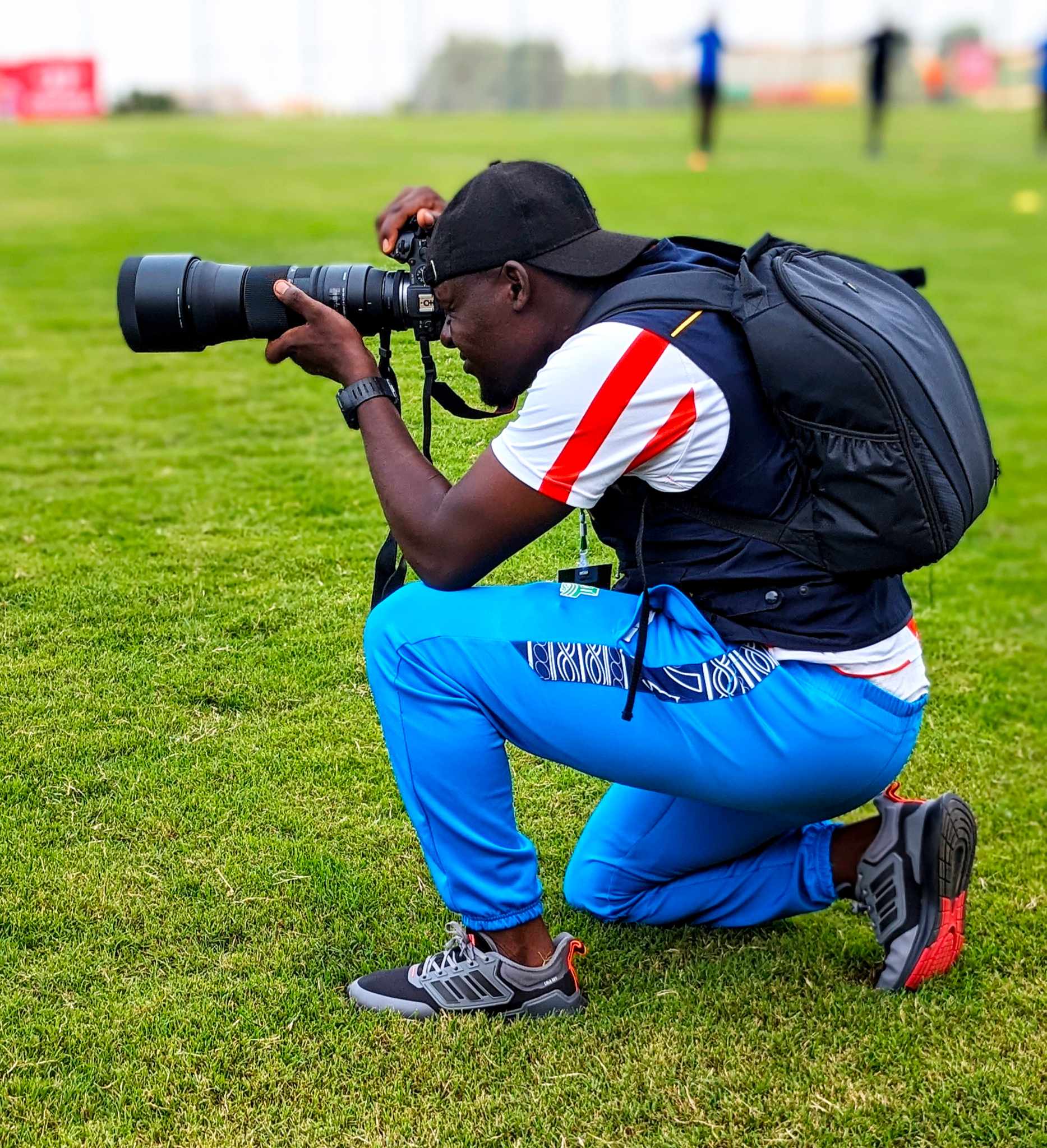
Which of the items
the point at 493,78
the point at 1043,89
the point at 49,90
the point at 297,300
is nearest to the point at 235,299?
the point at 297,300

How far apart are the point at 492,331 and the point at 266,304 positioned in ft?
1.59

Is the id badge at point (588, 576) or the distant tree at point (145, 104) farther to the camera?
the distant tree at point (145, 104)

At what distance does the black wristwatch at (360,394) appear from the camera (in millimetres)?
2607

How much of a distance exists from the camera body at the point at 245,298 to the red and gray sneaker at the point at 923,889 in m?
1.38

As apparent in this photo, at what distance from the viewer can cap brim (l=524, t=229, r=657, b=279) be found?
250 centimetres

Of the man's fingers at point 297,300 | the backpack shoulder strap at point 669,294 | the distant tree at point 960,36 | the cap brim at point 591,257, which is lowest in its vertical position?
the man's fingers at point 297,300

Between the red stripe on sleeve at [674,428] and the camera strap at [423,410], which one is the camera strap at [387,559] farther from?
the red stripe on sleeve at [674,428]

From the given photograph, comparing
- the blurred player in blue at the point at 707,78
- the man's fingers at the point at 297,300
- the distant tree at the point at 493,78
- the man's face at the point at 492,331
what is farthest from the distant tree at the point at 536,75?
the man's face at the point at 492,331

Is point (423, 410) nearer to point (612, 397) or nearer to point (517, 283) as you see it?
point (517, 283)

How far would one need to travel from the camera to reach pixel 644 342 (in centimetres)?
235

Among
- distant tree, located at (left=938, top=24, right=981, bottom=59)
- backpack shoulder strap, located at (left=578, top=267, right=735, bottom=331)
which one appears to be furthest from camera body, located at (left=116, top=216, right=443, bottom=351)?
Result: distant tree, located at (left=938, top=24, right=981, bottom=59)

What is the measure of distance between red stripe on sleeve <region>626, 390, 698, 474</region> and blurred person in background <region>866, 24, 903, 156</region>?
21205 millimetres

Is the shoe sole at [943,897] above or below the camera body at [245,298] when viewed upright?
below

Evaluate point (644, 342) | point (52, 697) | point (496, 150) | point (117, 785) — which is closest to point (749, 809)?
point (644, 342)
